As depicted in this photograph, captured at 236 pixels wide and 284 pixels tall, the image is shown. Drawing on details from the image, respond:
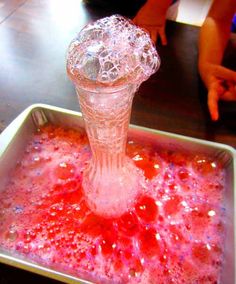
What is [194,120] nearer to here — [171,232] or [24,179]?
[171,232]

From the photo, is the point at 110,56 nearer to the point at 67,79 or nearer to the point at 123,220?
the point at 123,220

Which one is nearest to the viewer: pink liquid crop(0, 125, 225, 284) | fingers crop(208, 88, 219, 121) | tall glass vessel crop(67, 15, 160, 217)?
tall glass vessel crop(67, 15, 160, 217)

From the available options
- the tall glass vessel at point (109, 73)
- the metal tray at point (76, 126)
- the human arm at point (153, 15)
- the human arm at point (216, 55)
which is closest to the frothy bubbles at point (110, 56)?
the tall glass vessel at point (109, 73)

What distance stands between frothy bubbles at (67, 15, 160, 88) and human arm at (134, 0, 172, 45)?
0.57 metres

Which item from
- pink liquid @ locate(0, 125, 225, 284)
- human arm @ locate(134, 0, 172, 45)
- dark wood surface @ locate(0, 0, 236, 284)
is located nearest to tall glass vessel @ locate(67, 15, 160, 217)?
pink liquid @ locate(0, 125, 225, 284)

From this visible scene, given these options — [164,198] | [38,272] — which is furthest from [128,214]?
[38,272]

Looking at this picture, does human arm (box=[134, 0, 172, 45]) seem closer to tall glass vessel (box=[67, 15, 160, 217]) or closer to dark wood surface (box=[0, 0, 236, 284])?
dark wood surface (box=[0, 0, 236, 284])

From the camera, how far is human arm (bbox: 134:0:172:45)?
3.20ft

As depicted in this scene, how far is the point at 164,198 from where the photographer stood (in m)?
0.59

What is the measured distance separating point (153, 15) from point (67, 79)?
1.32 feet

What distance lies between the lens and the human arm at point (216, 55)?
2.51 ft

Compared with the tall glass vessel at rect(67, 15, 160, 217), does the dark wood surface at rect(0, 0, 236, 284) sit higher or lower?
lower

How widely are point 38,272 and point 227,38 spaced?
0.81m

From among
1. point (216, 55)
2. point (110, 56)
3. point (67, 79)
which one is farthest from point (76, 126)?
point (216, 55)
